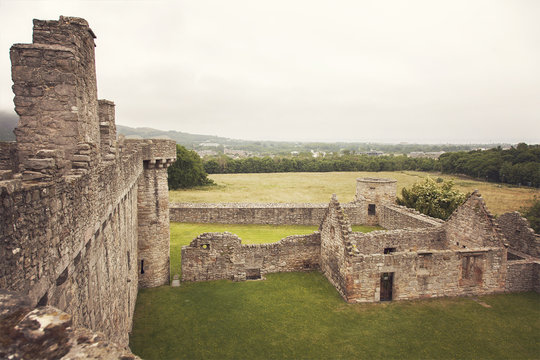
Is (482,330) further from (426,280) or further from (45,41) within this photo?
(45,41)

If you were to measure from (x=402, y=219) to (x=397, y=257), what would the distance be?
10989 millimetres

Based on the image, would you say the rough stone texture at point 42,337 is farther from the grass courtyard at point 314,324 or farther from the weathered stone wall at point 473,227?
the weathered stone wall at point 473,227

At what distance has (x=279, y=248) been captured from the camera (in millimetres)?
16578

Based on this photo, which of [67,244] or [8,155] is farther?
[8,155]

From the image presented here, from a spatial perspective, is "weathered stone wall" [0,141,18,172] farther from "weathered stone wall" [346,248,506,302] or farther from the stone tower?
"weathered stone wall" [346,248,506,302]

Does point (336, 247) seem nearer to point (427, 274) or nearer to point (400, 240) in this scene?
point (427, 274)

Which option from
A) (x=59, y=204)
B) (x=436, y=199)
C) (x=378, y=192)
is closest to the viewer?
(x=59, y=204)

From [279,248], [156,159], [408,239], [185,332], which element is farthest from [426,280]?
[156,159]

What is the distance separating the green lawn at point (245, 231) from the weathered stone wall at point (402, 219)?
55.8 inches

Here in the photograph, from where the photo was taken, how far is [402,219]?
23.7m

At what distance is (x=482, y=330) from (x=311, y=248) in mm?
7808

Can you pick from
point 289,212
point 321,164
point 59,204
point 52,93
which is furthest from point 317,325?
point 321,164

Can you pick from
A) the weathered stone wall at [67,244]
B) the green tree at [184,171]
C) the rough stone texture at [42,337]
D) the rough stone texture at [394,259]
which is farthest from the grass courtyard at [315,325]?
the green tree at [184,171]

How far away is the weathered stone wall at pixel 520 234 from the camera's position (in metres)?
16.2
